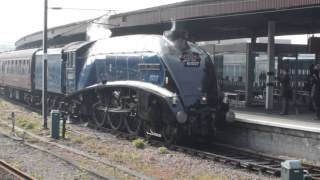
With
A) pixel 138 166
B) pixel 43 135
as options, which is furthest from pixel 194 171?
pixel 43 135

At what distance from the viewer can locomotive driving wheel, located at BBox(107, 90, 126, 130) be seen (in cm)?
1741

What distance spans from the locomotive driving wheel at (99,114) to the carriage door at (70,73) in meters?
1.84

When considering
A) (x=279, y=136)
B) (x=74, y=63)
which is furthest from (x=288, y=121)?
(x=74, y=63)

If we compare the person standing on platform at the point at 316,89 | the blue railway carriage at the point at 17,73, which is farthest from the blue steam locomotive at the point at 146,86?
the blue railway carriage at the point at 17,73

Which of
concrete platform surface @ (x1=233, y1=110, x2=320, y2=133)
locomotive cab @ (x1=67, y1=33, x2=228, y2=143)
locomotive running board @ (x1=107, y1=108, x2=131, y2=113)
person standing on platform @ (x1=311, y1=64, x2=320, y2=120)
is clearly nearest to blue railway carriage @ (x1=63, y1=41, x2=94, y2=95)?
locomotive running board @ (x1=107, y1=108, x2=131, y2=113)

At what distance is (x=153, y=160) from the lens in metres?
13.1

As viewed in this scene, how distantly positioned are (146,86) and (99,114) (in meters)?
4.57

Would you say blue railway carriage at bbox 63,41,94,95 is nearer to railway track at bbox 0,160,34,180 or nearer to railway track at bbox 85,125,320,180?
railway track at bbox 85,125,320,180

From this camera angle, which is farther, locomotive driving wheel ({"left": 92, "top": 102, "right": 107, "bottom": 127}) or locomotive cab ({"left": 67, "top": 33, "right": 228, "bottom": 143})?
locomotive driving wheel ({"left": 92, "top": 102, "right": 107, "bottom": 127})

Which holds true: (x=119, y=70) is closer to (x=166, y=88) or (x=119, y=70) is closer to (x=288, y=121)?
(x=166, y=88)

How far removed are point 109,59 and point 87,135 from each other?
8.99ft

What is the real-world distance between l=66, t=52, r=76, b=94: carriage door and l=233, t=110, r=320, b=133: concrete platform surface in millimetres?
7218

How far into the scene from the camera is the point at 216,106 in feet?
50.6

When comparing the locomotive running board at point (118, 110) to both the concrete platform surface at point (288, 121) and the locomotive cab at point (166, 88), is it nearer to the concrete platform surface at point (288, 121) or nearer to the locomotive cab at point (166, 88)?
the locomotive cab at point (166, 88)
